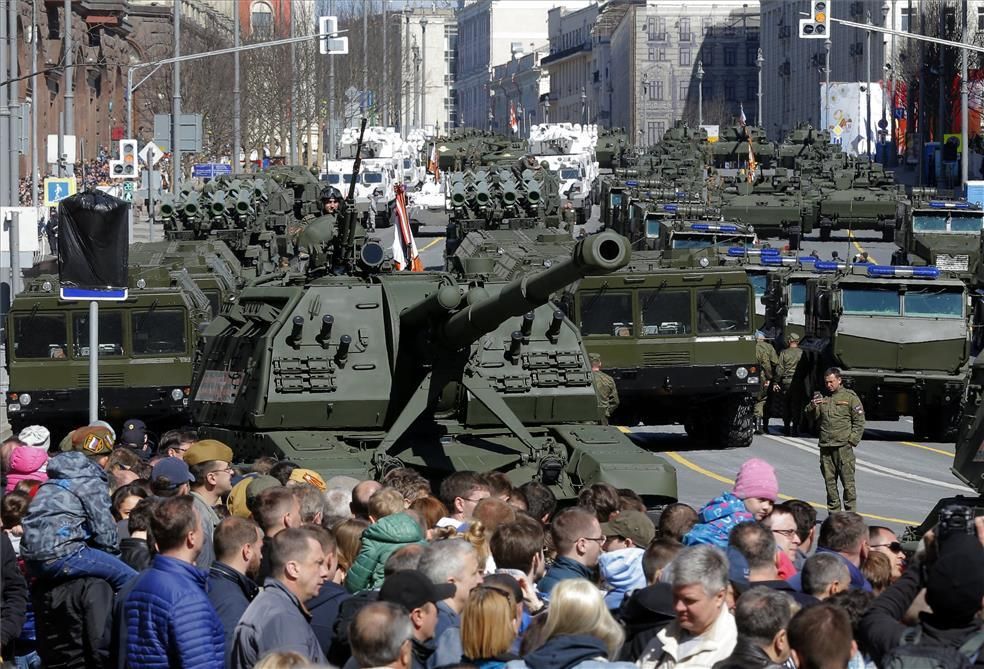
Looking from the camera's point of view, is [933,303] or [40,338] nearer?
[40,338]

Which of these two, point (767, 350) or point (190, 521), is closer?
→ point (190, 521)

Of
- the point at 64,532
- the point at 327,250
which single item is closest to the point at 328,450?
the point at 327,250

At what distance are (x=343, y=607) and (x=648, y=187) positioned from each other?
49.8 m

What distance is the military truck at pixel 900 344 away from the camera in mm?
26703

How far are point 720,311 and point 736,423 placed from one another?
1430 millimetres

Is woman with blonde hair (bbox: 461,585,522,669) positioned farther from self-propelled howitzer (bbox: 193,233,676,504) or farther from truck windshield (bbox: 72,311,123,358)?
truck windshield (bbox: 72,311,123,358)

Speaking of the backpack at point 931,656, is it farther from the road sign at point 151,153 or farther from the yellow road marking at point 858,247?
the yellow road marking at point 858,247

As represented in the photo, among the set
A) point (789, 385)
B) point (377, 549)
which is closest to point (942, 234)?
point (789, 385)

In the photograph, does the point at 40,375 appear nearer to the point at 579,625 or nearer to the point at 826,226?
the point at 579,625

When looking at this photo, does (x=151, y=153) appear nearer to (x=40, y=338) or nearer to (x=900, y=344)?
(x=40, y=338)

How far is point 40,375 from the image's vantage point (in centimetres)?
2492

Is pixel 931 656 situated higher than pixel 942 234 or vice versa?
pixel 942 234

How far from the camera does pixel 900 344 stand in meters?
26.9

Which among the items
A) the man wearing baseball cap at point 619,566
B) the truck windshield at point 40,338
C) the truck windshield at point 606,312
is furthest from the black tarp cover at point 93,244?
the truck windshield at point 606,312
